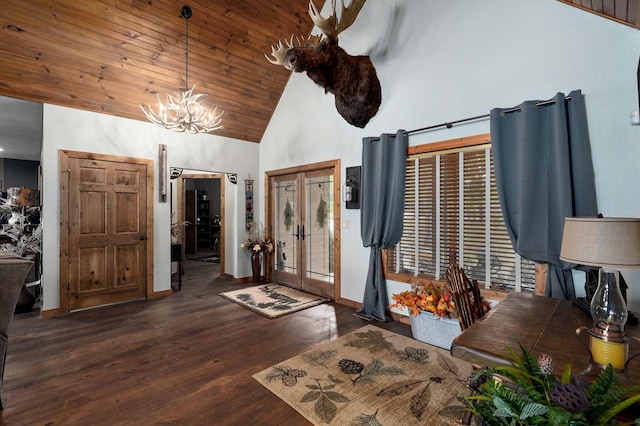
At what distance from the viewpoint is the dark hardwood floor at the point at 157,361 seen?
80.5 inches

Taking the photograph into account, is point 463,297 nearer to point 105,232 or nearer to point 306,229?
point 306,229

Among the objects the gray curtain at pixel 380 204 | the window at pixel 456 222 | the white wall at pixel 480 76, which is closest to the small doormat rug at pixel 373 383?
the gray curtain at pixel 380 204

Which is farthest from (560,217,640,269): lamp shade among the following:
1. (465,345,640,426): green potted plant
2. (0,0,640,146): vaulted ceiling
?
(0,0,640,146): vaulted ceiling

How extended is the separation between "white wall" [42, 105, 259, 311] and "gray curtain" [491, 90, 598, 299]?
14.6 feet

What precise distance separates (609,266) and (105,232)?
542 centimetres

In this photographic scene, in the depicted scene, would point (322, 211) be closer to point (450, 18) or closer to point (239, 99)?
point (239, 99)

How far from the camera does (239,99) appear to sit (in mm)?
5109

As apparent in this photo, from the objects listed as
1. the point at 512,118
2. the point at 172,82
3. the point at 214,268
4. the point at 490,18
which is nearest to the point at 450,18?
the point at 490,18

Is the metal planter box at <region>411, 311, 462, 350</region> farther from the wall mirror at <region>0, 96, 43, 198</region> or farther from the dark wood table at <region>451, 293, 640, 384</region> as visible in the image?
the wall mirror at <region>0, 96, 43, 198</region>

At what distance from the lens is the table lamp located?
3.70ft

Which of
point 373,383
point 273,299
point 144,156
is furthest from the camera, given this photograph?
point 144,156

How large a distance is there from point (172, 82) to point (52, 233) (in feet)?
8.71

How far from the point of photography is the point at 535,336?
1.45 m

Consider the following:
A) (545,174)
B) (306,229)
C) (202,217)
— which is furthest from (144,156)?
(202,217)
